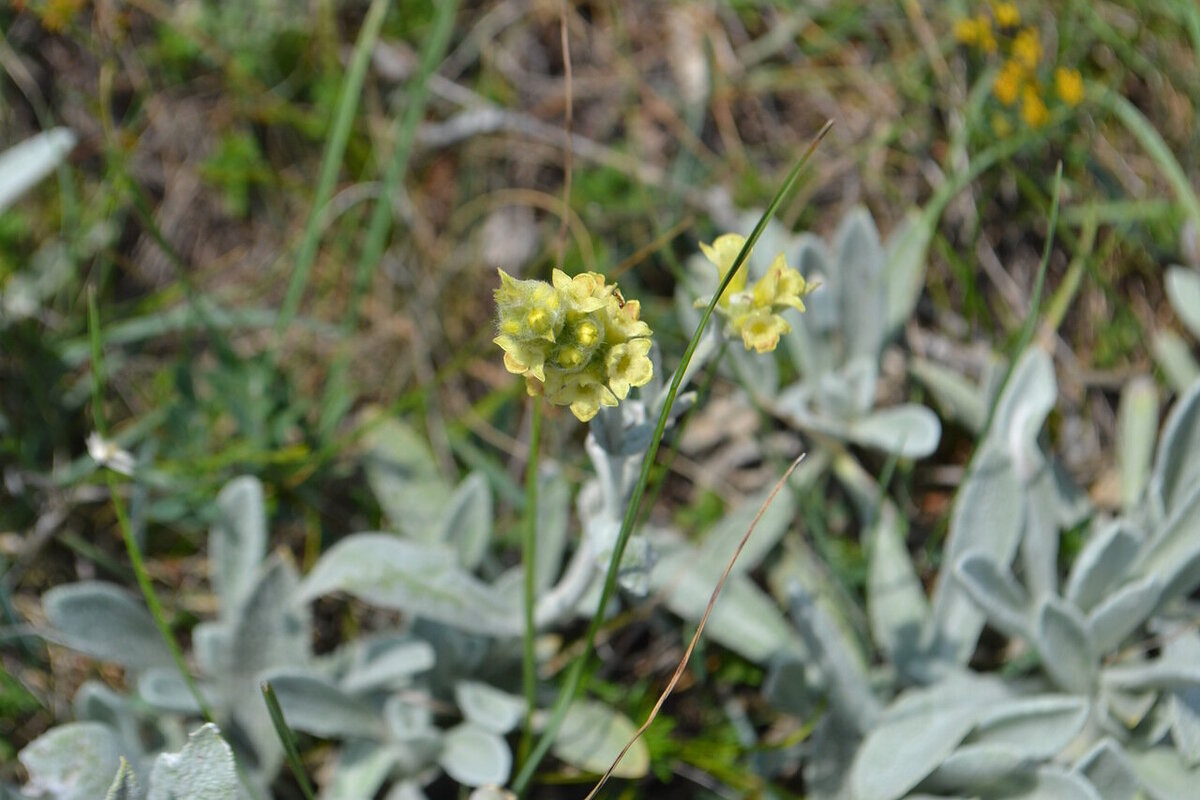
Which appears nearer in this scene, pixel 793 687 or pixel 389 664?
pixel 389 664

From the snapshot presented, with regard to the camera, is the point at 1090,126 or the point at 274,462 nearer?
the point at 274,462

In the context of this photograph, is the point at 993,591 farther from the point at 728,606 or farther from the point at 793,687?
the point at 728,606

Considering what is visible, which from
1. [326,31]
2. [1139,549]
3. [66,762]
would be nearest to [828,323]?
[1139,549]

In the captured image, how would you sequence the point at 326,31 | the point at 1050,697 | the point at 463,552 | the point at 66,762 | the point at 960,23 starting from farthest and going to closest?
the point at 326,31
the point at 960,23
the point at 463,552
the point at 1050,697
the point at 66,762

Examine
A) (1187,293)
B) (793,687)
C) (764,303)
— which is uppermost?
(764,303)

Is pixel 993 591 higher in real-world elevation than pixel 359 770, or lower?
higher

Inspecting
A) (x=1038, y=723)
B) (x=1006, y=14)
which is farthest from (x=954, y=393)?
(x=1006, y=14)

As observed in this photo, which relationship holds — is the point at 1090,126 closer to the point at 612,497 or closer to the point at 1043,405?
the point at 1043,405
